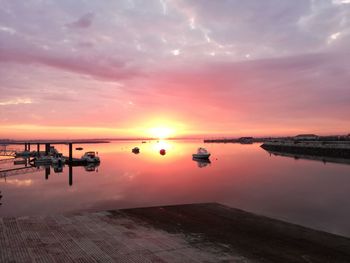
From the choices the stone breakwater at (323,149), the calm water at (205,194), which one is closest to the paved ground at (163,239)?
the calm water at (205,194)

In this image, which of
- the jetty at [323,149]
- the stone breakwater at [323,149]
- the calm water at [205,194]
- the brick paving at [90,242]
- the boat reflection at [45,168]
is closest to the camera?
the brick paving at [90,242]

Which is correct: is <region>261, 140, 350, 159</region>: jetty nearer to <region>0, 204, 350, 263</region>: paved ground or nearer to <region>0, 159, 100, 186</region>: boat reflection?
<region>0, 159, 100, 186</region>: boat reflection

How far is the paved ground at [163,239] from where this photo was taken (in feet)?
44.3

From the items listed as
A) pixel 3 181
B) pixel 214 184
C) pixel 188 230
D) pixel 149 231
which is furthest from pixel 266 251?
pixel 3 181

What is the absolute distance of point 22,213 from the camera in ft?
97.7

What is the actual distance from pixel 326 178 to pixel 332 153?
41526mm

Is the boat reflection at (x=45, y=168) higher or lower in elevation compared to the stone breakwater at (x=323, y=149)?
lower

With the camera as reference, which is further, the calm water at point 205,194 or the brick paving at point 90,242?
the calm water at point 205,194

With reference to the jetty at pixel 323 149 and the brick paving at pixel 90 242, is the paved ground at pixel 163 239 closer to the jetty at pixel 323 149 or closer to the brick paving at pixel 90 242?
the brick paving at pixel 90 242

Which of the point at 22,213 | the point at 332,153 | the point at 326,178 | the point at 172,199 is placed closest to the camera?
the point at 22,213

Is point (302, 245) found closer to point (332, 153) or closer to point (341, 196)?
point (341, 196)

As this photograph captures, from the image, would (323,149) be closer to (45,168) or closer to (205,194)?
(205,194)

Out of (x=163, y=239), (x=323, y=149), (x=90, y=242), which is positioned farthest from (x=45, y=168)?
(x=323, y=149)

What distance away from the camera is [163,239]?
15.9m
